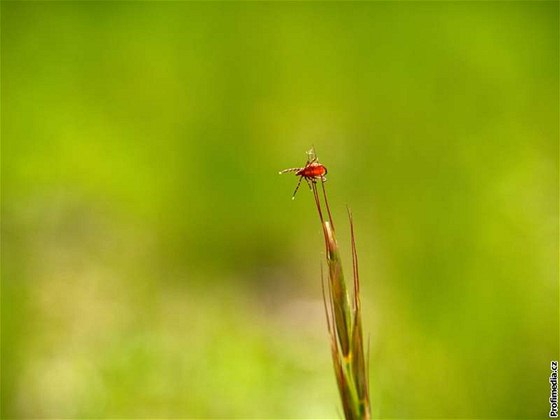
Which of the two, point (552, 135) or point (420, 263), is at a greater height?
point (552, 135)

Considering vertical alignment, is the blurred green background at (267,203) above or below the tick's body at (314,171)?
above

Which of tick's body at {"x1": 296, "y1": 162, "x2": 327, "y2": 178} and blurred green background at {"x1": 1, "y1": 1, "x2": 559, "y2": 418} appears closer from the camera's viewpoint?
tick's body at {"x1": 296, "y1": 162, "x2": 327, "y2": 178}

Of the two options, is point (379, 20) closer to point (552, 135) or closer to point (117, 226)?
point (552, 135)

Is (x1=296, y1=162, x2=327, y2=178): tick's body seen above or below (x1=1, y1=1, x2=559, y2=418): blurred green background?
below

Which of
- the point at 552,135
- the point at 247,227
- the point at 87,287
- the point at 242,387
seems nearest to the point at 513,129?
the point at 552,135

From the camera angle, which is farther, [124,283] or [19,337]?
[124,283]

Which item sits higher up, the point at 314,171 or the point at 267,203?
the point at 267,203

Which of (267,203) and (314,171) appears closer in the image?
(314,171)

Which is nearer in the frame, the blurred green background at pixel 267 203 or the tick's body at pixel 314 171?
the tick's body at pixel 314 171
